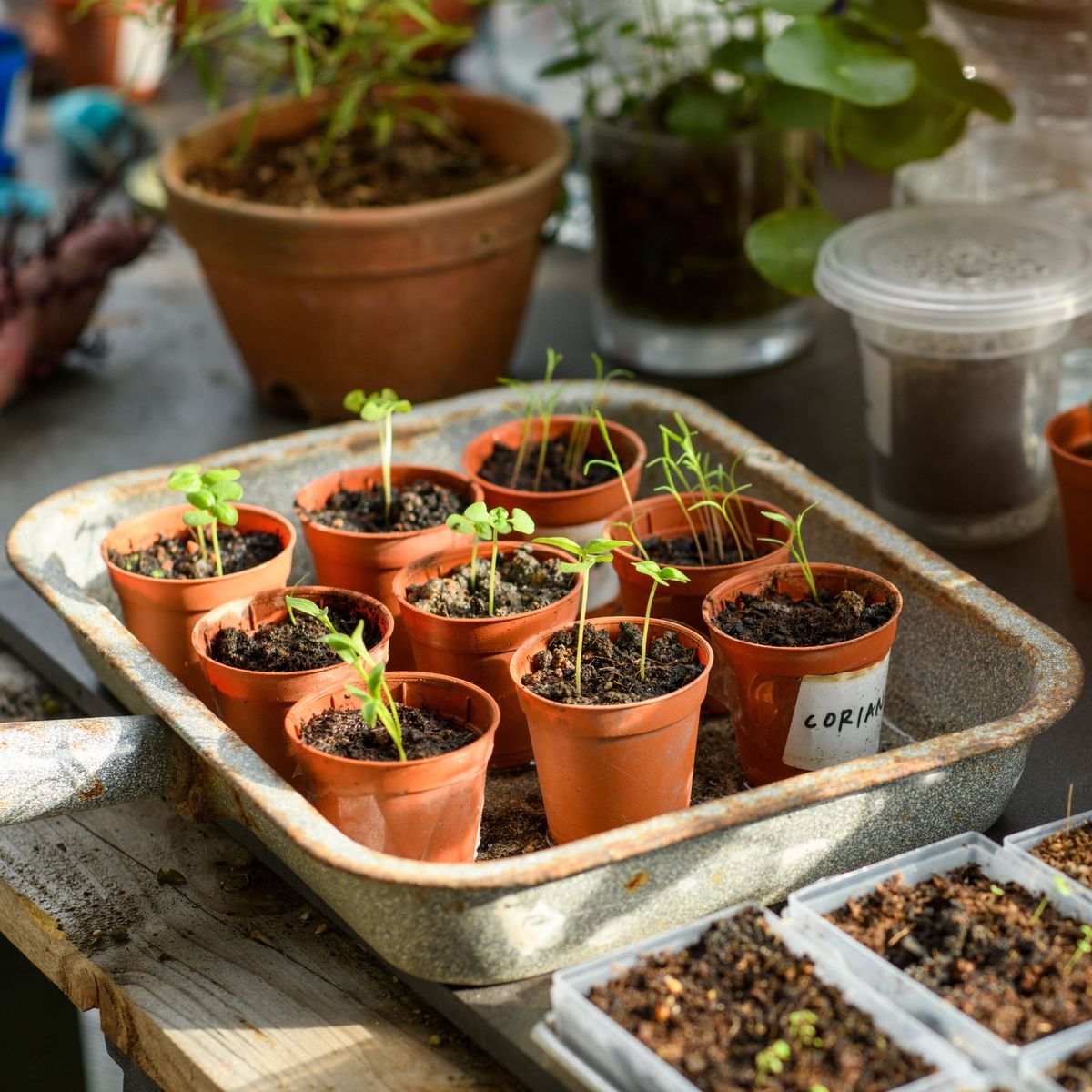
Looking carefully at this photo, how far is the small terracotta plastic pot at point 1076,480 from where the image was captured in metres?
1.34

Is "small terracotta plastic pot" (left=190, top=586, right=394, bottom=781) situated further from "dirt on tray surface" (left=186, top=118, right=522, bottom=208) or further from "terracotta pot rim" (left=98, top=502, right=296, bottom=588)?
"dirt on tray surface" (left=186, top=118, right=522, bottom=208)

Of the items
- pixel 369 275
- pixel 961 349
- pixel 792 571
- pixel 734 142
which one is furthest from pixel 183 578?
pixel 734 142

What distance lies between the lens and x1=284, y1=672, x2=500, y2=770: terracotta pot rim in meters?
0.95

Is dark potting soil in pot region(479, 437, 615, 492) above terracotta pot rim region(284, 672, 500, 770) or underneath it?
underneath

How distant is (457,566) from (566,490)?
19 centimetres

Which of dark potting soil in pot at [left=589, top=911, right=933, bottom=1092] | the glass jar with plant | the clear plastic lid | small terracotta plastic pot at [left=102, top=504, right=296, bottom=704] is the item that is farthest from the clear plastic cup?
dark potting soil in pot at [left=589, top=911, right=933, bottom=1092]

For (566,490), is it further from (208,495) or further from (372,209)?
(372,209)

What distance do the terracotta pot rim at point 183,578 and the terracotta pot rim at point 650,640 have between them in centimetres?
26

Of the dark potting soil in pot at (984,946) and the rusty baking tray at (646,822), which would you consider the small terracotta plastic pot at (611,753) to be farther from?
the dark potting soil in pot at (984,946)

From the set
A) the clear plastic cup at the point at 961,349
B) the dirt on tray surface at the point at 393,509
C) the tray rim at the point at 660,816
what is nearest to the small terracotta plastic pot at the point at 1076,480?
the clear plastic cup at the point at 961,349

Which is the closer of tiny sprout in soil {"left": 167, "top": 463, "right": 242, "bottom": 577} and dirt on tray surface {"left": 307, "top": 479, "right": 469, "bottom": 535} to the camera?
tiny sprout in soil {"left": 167, "top": 463, "right": 242, "bottom": 577}

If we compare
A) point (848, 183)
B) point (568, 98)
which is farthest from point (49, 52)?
point (848, 183)

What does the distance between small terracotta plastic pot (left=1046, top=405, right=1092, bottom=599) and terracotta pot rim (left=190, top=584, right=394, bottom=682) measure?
605 mm

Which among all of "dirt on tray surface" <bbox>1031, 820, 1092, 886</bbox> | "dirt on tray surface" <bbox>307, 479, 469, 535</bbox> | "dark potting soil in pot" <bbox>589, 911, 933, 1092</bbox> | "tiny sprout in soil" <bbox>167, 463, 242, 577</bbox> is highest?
"tiny sprout in soil" <bbox>167, 463, 242, 577</bbox>
